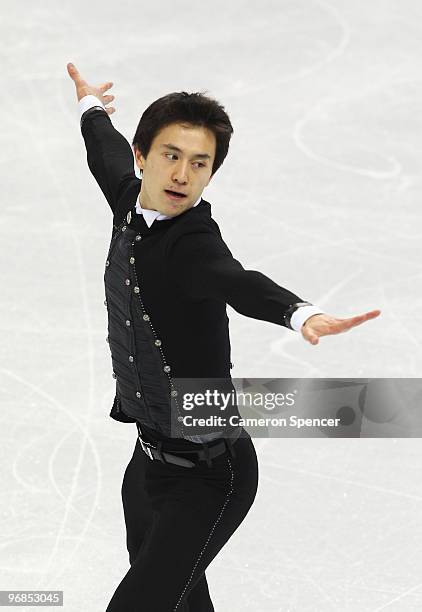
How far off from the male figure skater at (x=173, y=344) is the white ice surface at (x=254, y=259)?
39.2 inches

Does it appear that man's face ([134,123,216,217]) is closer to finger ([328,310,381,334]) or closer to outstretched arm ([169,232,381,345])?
outstretched arm ([169,232,381,345])

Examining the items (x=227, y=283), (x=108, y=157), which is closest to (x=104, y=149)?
(x=108, y=157)

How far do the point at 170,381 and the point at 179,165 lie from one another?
1.94 ft

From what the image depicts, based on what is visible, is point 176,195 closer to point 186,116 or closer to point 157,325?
point 186,116

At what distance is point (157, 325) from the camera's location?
10.6 ft

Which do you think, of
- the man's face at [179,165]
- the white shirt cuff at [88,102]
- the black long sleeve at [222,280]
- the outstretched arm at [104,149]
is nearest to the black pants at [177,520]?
the black long sleeve at [222,280]

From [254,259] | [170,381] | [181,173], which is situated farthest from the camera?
[254,259]

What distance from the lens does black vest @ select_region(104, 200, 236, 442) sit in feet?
10.4

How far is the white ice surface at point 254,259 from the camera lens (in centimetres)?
441

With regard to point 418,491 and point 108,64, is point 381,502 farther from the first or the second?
point 108,64

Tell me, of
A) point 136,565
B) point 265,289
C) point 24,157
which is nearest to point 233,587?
point 136,565

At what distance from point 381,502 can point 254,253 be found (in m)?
2.10

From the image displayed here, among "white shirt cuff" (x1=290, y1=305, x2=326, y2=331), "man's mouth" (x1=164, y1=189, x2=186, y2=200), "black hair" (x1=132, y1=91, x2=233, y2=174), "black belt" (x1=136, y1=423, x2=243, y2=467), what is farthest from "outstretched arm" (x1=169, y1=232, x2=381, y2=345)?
"black belt" (x1=136, y1=423, x2=243, y2=467)

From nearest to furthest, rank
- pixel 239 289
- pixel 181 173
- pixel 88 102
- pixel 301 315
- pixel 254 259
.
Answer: pixel 301 315 < pixel 239 289 < pixel 181 173 < pixel 88 102 < pixel 254 259
